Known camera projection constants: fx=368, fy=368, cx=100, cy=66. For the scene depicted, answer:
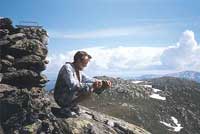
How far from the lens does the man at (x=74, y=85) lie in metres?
17.0

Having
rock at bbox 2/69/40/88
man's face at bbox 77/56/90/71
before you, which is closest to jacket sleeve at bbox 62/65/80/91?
man's face at bbox 77/56/90/71

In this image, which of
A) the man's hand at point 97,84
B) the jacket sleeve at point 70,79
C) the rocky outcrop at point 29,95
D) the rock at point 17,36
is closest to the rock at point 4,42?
the rocky outcrop at point 29,95

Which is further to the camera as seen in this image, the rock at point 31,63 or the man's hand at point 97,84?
the rock at point 31,63

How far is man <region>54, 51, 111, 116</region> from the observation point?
17.0m

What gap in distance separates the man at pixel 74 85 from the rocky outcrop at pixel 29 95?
3.92 ft

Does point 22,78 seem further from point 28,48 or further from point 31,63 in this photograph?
point 28,48

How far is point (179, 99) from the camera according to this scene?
19462 cm

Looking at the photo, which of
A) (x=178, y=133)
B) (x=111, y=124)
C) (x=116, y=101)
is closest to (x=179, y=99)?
(x=116, y=101)

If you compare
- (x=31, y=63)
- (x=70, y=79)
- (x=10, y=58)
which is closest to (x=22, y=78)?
(x=10, y=58)

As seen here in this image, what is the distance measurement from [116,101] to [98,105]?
16.1 m

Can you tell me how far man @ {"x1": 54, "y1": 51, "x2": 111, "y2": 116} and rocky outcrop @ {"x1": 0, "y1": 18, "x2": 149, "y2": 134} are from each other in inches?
47.1

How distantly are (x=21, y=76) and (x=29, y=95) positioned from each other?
473cm

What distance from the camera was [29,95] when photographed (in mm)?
19328

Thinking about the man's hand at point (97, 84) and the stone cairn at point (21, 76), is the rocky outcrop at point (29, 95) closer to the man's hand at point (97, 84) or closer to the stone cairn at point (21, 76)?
the stone cairn at point (21, 76)
